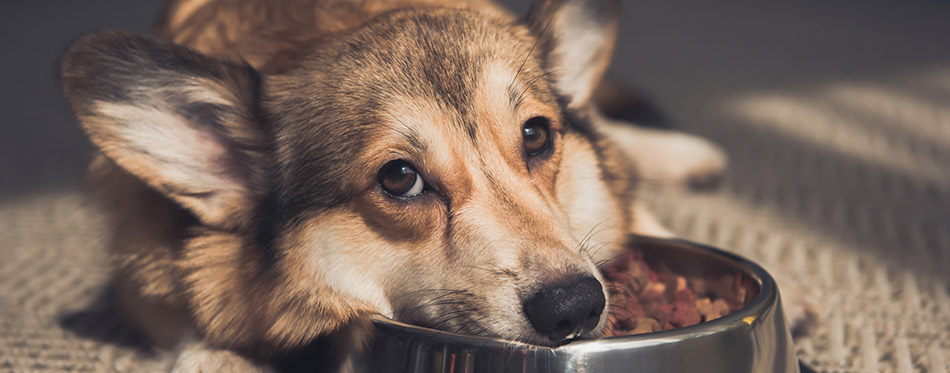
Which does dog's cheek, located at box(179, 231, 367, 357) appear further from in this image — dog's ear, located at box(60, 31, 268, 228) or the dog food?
the dog food

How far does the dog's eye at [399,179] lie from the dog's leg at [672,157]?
1321mm

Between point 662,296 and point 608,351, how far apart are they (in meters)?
0.45

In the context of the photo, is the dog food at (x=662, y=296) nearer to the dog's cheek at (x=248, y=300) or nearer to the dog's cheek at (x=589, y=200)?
the dog's cheek at (x=589, y=200)

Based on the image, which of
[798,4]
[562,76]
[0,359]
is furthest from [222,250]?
[798,4]

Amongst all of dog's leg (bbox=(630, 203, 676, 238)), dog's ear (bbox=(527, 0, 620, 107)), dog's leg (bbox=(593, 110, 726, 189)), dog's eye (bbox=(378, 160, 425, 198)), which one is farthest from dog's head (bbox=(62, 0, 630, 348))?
dog's leg (bbox=(593, 110, 726, 189))

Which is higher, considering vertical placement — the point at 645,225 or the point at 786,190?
the point at 645,225

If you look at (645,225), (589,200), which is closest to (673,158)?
(645,225)

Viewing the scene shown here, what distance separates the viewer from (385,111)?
4.34 feet

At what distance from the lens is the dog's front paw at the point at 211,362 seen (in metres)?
1.34

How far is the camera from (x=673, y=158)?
258 cm

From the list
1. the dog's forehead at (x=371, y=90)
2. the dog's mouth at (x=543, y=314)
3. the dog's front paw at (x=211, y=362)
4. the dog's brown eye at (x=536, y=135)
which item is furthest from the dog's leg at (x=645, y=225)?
the dog's front paw at (x=211, y=362)

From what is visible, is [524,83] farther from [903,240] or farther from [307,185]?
[903,240]

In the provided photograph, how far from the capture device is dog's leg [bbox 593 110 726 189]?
2.55m

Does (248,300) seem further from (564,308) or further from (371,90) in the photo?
(564,308)
